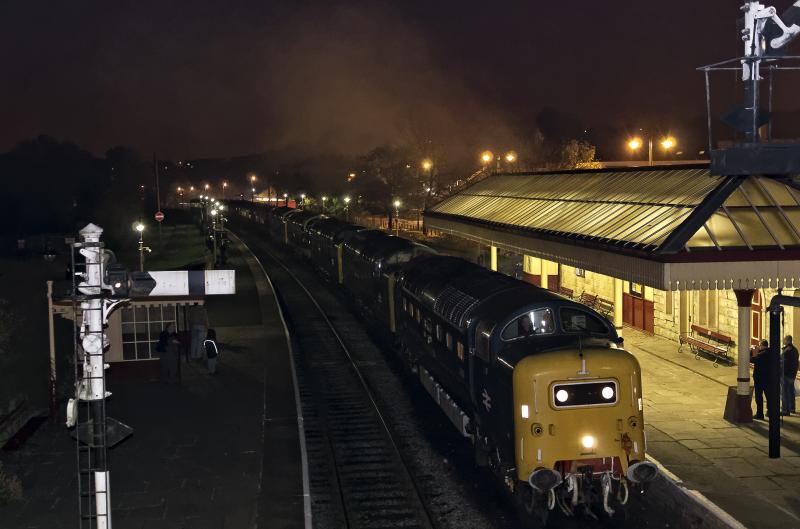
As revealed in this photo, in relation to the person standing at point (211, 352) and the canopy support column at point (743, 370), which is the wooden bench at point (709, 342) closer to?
the canopy support column at point (743, 370)

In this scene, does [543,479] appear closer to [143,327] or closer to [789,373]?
[789,373]

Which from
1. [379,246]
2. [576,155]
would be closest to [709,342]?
[379,246]

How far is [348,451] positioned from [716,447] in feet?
24.7

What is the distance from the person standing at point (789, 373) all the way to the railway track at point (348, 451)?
8.65m

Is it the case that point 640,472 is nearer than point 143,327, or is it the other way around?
point 640,472

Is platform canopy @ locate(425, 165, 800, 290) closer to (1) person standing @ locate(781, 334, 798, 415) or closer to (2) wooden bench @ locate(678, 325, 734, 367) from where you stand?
(1) person standing @ locate(781, 334, 798, 415)

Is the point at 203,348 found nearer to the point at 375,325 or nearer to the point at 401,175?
the point at 375,325

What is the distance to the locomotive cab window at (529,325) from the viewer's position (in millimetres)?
13438

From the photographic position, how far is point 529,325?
13.5 m

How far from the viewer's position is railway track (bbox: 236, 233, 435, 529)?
13.9m

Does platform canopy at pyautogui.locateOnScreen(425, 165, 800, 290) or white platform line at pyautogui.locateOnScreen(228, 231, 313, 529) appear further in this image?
platform canopy at pyautogui.locateOnScreen(425, 165, 800, 290)

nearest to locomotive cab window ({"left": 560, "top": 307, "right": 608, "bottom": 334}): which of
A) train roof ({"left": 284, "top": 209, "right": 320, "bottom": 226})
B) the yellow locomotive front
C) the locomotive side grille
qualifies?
the yellow locomotive front

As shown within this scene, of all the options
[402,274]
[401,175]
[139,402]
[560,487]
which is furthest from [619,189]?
[401,175]

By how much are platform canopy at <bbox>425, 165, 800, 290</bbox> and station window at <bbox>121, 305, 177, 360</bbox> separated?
10.7m
